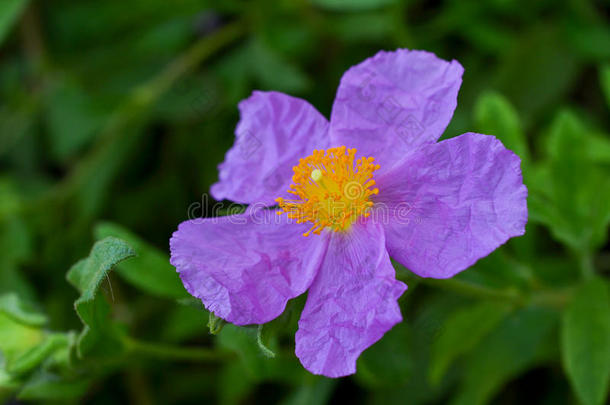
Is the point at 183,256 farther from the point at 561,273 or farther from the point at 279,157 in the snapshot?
the point at 561,273

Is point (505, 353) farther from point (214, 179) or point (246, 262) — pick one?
point (214, 179)

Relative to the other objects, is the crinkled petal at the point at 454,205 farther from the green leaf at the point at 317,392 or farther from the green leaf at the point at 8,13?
the green leaf at the point at 8,13

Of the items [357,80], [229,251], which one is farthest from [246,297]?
[357,80]

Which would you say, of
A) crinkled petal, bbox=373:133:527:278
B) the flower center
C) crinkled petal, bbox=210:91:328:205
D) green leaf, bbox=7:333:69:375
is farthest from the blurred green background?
crinkled petal, bbox=210:91:328:205

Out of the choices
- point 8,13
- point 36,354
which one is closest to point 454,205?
point 36,354

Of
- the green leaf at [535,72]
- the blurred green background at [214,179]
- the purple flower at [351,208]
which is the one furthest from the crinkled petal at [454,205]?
the green leaf at [535,72]

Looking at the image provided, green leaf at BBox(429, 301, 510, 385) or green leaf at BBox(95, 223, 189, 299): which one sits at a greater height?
green leaf at BBox(95, 223, 189, 299)

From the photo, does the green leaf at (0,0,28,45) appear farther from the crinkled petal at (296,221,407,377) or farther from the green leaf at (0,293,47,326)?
the crinkled petal at (296,221,407,377)
